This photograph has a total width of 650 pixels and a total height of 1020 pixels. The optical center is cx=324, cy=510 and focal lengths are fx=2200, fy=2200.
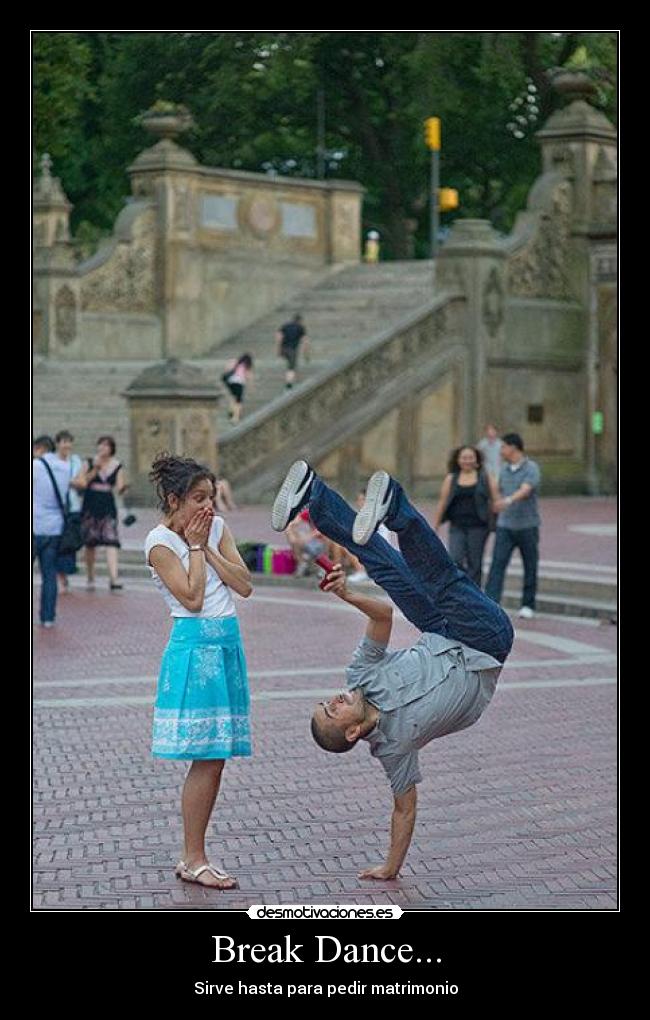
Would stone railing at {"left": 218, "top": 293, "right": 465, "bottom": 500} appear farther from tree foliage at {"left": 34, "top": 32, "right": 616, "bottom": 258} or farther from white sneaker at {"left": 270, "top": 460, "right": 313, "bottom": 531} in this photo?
white sneaker at {"left": 270, "top": 460, "right": 313, "bottom": 531}

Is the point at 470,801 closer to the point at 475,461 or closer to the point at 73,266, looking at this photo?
the point at 475,461

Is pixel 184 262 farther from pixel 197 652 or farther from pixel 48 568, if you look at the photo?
pixel 197 652

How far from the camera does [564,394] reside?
39562 millimetres

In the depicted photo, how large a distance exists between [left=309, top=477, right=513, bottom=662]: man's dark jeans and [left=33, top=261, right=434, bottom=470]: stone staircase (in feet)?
81.5

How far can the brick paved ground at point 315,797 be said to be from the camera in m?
8.88

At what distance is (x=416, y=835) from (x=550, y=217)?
98.9 feet

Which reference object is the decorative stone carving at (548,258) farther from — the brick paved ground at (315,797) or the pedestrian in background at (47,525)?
the brick paved ground at (315,797)

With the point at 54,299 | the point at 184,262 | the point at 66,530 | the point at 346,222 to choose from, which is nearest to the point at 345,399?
the point at 54,299

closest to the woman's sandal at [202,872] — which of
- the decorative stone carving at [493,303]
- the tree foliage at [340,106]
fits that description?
the decorative stone carving at [493,303]

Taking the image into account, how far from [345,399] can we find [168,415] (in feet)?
11.9

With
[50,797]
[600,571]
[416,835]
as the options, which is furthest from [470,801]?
[600,571]

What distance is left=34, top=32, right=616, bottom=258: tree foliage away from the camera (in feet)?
161

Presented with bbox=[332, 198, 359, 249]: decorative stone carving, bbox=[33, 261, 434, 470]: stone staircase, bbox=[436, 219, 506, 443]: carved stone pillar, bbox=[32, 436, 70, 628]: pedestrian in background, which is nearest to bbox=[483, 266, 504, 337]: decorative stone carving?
bbox=[436, 219, 506, 443]: carved stone pillar

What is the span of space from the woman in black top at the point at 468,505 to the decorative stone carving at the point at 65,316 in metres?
23.6
